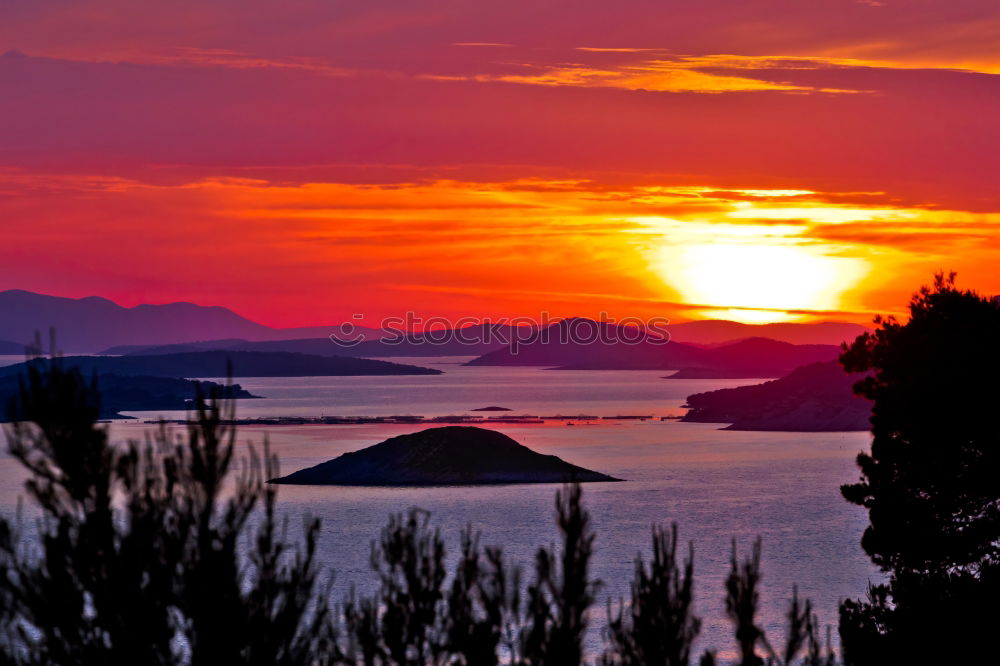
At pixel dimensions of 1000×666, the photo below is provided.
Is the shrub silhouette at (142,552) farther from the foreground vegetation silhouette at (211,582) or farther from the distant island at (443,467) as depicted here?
the distant island at (443,467)

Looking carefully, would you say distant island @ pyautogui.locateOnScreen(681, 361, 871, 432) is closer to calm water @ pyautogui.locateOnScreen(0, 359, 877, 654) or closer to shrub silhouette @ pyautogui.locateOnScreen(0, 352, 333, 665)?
calm water @ pyautogui.locateOnScreen(0, 359, 877, 654)

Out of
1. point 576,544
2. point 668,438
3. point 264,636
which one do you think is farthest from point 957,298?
point 668,438

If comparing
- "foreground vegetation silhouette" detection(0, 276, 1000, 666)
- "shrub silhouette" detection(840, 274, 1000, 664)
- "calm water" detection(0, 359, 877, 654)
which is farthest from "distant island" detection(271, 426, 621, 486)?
"foreground vegetation silhouette" detection(0, 276, 1000, 666)

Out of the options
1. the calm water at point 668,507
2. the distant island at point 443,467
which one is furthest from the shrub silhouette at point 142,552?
the distant island at point 443,467

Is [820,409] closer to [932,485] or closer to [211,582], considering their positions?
[932,485]

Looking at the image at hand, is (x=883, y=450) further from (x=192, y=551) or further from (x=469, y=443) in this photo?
(x=469, y=443)

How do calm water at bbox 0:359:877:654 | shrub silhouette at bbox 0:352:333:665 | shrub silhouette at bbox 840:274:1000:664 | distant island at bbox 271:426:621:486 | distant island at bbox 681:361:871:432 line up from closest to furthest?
1. shrub silhouette at bbox 0:352:333:665
2. shrub silhouette at bbox 840:274:1000:664
3. calm water at bbox 0:359:877:654
4. distant island at bbox 271:426:621:486
5. distant island at bbox 681:361:871:432
